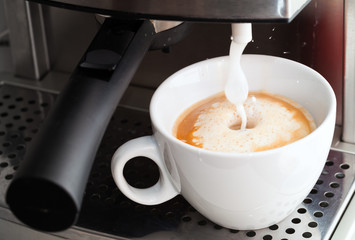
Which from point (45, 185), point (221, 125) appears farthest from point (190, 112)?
point (45, 185)

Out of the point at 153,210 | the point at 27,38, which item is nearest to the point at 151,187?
the point at 153,210

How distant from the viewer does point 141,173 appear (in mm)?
566

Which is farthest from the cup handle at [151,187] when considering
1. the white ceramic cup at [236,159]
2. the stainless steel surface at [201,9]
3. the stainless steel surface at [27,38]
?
the stainless steel surface at [27,38]

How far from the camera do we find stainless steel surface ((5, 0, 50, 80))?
68 centimetres

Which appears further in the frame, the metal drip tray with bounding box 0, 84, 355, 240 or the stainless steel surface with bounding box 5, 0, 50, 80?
the stainless steel surface with bounding box 5, 0, 50, 80

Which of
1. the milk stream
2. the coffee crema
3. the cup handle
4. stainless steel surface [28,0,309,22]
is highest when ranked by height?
stainless steel surface [28,0,309,22]

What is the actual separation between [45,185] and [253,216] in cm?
18

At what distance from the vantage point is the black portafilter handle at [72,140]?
361 mm

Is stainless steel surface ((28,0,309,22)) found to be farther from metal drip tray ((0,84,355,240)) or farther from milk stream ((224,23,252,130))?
metal drip tray ((0,84,355,240))

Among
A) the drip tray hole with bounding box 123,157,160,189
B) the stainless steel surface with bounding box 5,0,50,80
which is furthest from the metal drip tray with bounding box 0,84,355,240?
Result: the stainless steel surface with bounding box 5,0,50,80

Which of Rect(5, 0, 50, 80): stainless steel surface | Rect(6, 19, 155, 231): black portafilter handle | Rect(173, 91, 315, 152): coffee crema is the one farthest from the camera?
Rect(5, 0, 50, 80): stainless steel surface

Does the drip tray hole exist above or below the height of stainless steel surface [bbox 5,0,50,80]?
below

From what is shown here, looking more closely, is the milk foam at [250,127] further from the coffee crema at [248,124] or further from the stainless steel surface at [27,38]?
the stainless steel surface at [27,38]

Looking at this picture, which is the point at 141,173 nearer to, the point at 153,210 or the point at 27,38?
the point at 153,210
